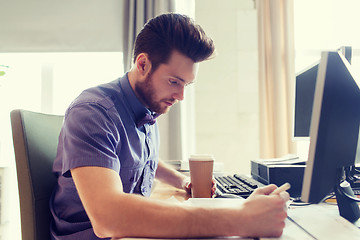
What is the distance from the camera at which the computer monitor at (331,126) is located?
521mm

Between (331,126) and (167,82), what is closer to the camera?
(331,126)

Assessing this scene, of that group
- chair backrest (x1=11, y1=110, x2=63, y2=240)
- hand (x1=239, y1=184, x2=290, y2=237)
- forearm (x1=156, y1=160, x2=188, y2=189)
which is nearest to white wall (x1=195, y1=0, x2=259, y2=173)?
forearm (x1=156, y1=160, x2=188, y2=189)

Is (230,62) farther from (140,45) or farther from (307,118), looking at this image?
(140,45)

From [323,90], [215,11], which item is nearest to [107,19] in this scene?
[215,11]

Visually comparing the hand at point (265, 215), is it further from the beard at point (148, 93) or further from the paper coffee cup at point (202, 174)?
the beard at point (148, 93)

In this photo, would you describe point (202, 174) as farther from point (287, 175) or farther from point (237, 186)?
point (287, 175)

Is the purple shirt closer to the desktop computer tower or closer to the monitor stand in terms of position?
the desktop computer tower

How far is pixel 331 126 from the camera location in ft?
1.80

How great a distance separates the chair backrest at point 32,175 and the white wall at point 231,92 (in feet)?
5.90

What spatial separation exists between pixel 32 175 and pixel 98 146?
0.84ft

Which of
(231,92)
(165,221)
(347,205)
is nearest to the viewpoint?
(165,221)

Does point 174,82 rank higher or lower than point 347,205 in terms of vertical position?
higher

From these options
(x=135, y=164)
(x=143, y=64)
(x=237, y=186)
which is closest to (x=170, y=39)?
(x=143, y=64)

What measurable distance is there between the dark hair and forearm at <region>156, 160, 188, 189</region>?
0.50m
